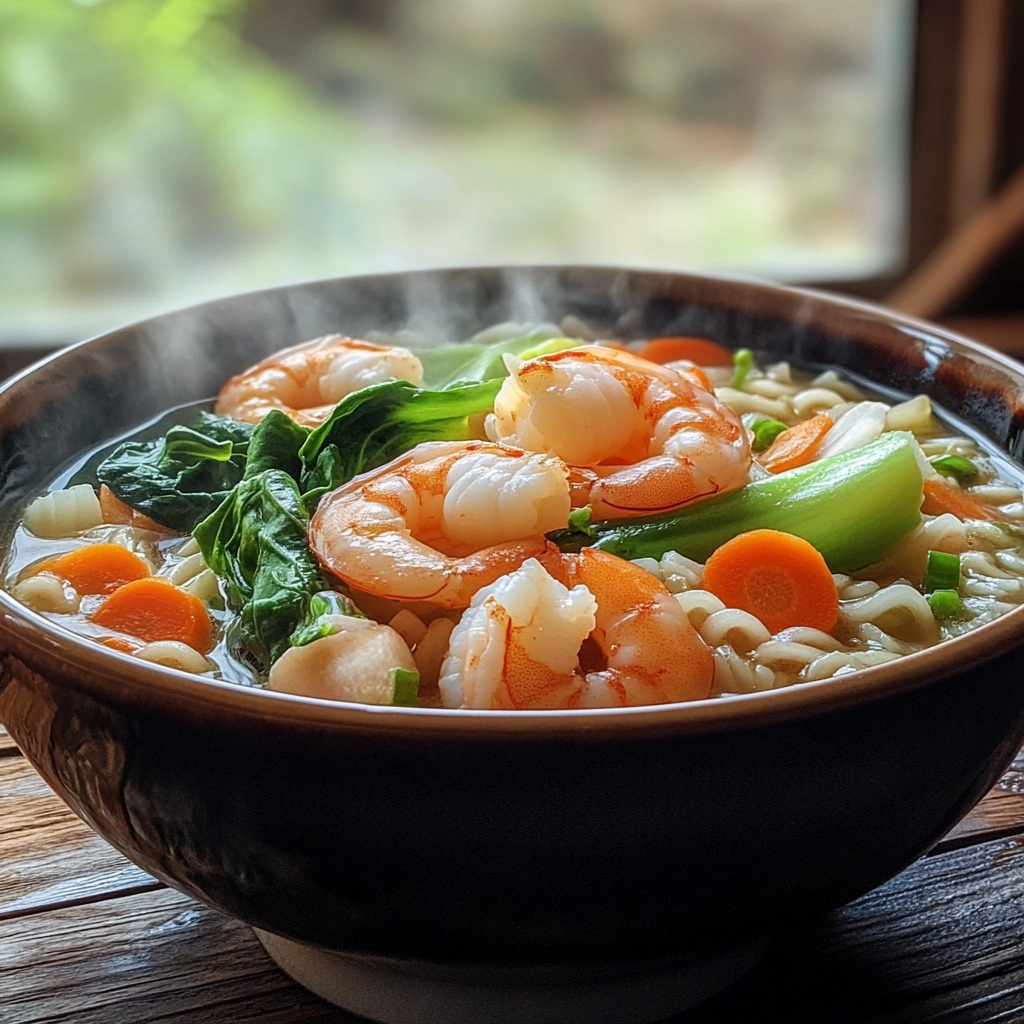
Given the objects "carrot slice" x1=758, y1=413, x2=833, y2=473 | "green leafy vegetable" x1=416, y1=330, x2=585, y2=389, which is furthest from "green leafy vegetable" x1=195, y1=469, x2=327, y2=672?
"carrot slice" x1=758, y1=413, x2=833, y2=473

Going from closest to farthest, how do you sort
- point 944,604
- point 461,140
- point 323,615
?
1. point 323,615
2. point 944,604
3. point 461,140

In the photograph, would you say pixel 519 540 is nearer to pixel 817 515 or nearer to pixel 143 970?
pixel 817 515

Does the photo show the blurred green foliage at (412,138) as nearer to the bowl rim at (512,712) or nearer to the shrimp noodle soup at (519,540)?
the shrimp noodle soup at (519,540)

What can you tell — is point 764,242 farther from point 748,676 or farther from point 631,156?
point 748,676

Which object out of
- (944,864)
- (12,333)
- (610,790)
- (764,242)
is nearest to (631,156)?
(764,242)

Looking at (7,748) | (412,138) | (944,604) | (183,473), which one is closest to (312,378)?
(183,473)

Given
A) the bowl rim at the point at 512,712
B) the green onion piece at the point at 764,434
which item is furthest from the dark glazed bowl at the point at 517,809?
the green onion piece at the point at 764,434

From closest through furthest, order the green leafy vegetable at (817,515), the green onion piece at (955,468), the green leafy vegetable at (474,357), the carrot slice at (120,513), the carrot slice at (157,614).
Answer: the carrot slice at (157,614)
the green leafy vegetable at (817,515)
the carrot slice at (120,513)
the green onion piece at (955,468)
the green leafy vegetable at (474,357)
